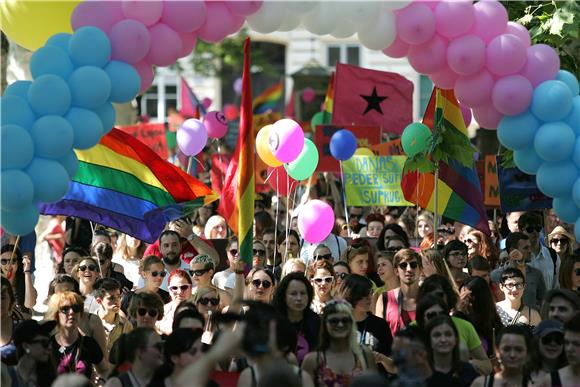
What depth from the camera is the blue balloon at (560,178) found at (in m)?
9.50

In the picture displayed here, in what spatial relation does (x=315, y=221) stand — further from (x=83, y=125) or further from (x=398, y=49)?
(x=83, y=125)

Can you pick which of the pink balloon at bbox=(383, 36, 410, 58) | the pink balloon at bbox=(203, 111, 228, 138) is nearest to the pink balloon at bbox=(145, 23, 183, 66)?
the pink balloon at bbox=(383, 36, 410, 58)

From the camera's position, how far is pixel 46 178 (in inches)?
334

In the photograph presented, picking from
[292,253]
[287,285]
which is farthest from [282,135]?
[287,285]

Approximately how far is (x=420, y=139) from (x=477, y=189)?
676 millimetres

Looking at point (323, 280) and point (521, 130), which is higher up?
point (521, 130)

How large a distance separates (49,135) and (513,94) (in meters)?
3.11

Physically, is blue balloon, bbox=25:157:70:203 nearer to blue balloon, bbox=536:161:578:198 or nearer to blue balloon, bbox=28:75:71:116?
blue balloon, bbox=28:75:71:116

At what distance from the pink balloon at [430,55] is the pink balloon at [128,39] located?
190 cm

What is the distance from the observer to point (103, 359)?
372 inches

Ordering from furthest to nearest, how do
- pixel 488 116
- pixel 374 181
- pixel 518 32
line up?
1. pixel 374 181
2. pixel 488 116
3. pixel 518 32

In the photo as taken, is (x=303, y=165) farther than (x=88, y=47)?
Yes

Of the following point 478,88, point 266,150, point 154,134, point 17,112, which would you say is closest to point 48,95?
point 17,112

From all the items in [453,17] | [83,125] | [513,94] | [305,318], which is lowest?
[305,318]
